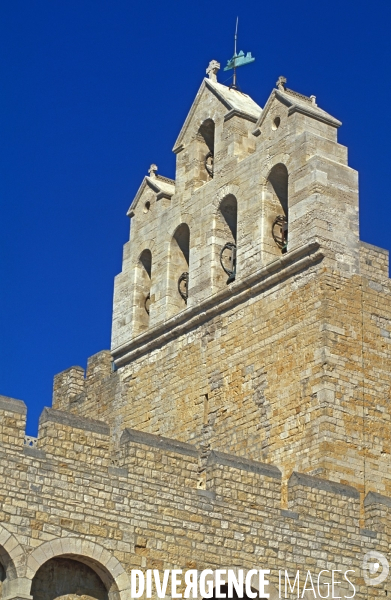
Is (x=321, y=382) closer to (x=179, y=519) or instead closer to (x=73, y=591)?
(x=179, y=519)

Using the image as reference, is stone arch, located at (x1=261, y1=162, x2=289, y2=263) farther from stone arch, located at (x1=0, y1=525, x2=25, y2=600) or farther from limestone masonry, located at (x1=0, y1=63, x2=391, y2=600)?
stone arch, located at (x1=0, y1=525, x2=25, y2=600)

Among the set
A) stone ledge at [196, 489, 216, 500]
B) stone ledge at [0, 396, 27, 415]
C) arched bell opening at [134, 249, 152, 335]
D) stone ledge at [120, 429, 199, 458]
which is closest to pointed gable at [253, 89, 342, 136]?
arched bell opening at [134, 249, 152, 335]

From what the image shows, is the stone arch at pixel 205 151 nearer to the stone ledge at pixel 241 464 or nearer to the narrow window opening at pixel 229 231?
the narrow window opening at pixel 229 231

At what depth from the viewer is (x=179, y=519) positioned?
19156mm

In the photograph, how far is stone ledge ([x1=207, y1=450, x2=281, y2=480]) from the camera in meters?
19.9

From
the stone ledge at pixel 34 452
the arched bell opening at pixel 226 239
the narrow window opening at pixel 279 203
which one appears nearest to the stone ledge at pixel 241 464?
the stone ledge at pixel 34 452

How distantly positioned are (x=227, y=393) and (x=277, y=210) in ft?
11.2

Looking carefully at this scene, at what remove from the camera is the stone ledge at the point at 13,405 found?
1822cm

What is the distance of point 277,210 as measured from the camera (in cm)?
2555

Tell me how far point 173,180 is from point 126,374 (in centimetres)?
409

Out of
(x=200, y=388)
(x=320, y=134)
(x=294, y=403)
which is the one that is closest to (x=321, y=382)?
(x=294, y=403)

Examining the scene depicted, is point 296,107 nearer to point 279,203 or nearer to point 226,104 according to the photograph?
point 279,203

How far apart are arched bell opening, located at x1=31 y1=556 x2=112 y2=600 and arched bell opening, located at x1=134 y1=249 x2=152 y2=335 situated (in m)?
9.52

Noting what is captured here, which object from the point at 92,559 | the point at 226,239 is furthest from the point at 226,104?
the point at 92,559
